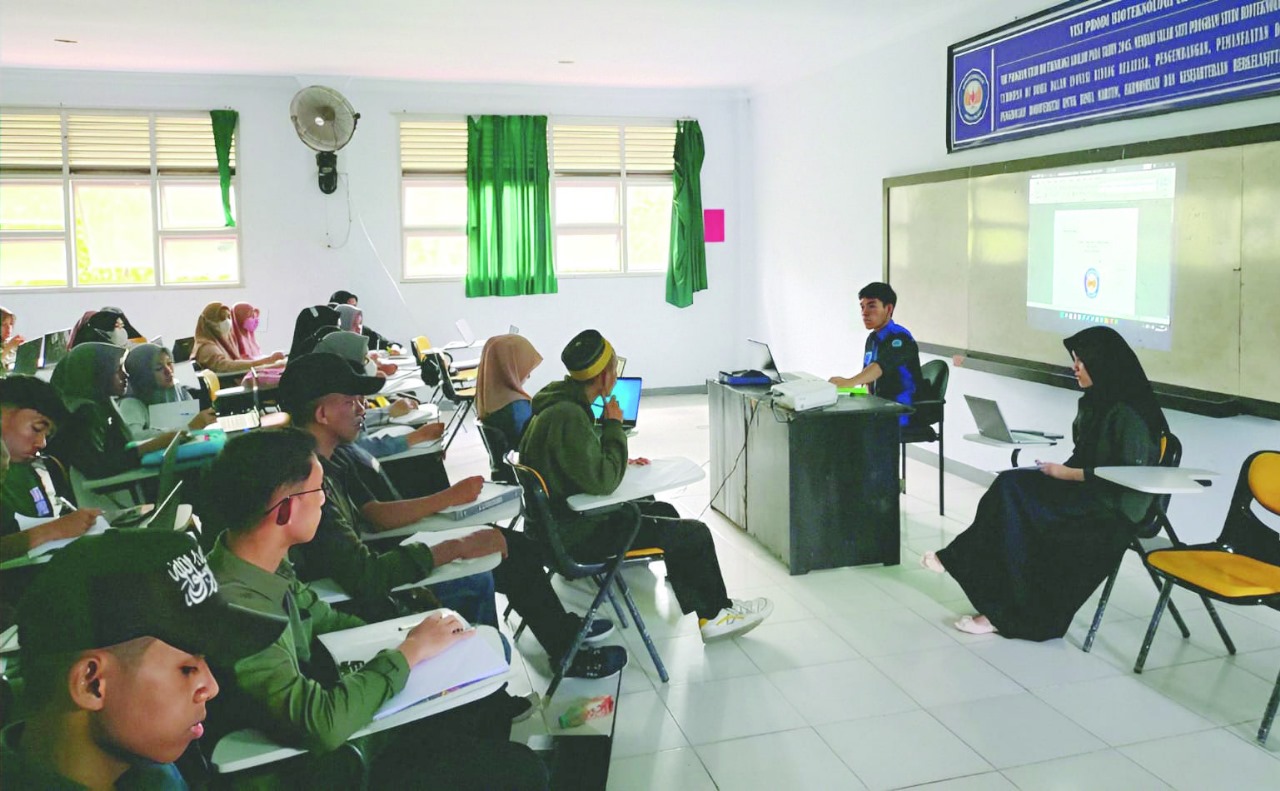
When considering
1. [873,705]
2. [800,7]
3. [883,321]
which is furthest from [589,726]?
[800,7]

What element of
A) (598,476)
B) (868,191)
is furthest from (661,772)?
(868,191)

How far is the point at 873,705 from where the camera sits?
3195 millimetres

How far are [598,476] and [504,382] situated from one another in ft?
4.93

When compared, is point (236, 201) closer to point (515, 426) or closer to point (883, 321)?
point (515, 426)

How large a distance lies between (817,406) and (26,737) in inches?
138

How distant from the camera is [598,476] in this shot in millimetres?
3205

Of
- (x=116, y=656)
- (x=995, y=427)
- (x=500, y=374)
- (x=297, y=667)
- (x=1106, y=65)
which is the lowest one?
(x=297, y=667)

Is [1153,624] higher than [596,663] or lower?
higher

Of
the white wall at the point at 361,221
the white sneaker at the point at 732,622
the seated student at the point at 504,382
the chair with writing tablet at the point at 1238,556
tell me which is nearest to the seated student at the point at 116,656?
the white sneaker at the point at 732,622

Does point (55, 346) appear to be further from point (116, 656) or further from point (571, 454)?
point (116, 656)

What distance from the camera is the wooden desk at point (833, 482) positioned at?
437 cm

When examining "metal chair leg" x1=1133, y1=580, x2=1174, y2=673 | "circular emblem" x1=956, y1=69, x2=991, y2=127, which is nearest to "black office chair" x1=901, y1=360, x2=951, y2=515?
"circular emblem" x1=956, y1=69, x2=991, y2=127

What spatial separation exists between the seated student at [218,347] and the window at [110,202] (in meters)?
2.01

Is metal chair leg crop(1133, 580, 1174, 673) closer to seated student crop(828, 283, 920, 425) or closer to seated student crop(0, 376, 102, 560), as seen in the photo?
seated student crop(828, 283, 920, 425)
